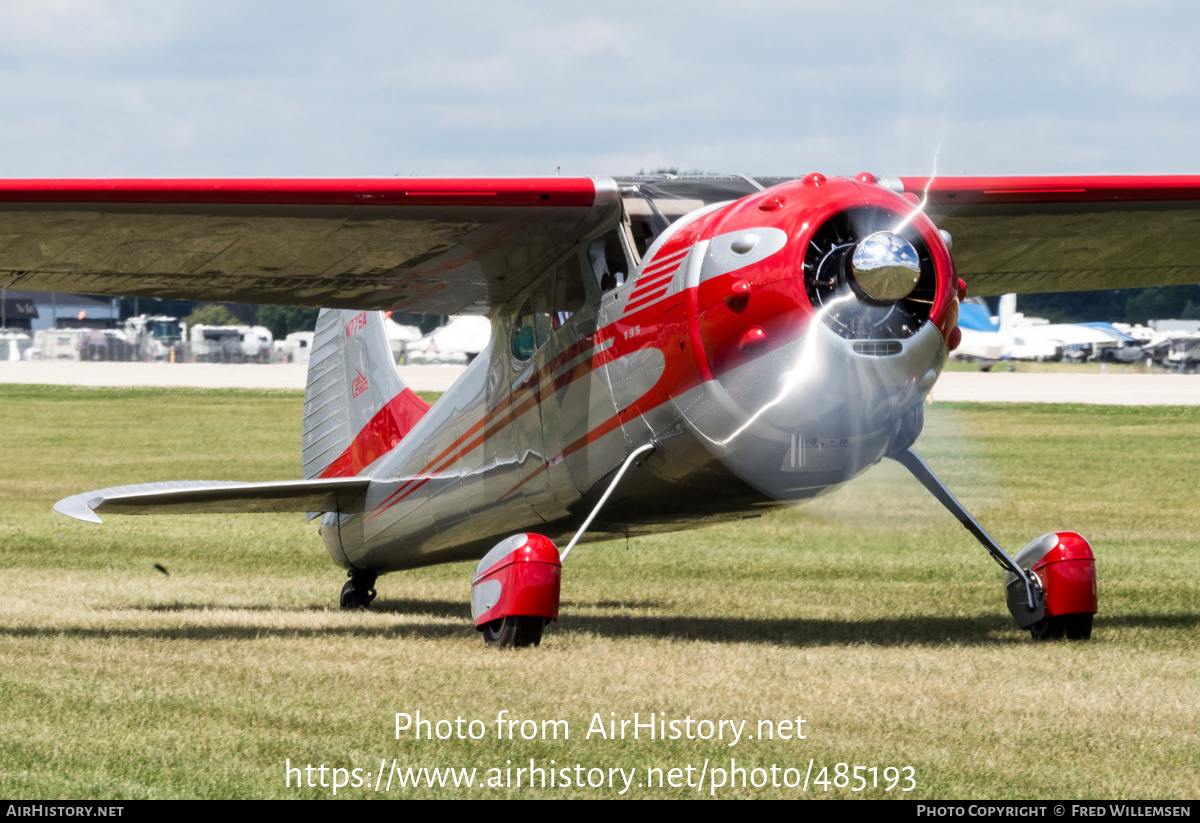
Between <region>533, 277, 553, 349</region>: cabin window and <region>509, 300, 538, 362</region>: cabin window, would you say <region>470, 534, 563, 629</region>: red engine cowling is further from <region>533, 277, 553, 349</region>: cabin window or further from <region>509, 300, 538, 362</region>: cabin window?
<region>509, 300, 538, 362</region>: cabin window

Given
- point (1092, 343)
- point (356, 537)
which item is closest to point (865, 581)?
point (356, 537)

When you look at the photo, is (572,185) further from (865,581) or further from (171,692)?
(865,581)

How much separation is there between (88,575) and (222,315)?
145237mm

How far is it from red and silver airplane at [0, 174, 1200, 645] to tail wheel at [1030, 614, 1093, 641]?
2cm

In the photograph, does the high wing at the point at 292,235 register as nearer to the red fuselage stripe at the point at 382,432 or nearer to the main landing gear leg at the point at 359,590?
the red fuselage stripe at the point at 382,432

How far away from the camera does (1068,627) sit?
8.70 m

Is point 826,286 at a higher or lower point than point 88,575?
higher

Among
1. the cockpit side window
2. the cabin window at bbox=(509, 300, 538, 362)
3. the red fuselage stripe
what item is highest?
the cockpit side window

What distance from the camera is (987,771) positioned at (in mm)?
5488

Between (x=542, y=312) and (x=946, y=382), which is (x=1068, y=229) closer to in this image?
(x=542, y=312)

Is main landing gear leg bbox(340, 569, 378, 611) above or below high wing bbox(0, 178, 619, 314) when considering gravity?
below

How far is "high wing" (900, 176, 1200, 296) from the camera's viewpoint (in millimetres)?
9461

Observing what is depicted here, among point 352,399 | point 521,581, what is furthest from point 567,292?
point 352,399

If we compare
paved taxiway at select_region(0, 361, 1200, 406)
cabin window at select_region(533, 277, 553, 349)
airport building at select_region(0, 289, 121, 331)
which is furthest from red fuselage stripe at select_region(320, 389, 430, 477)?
airport building at select_region(0, 289, 121, 331)
